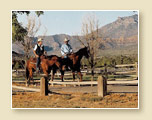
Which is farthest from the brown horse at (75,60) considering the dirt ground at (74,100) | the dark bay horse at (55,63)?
the dirt ground at (74,100)

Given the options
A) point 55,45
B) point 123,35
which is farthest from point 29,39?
point 123,35

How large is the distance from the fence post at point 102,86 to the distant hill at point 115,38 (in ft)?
3.77

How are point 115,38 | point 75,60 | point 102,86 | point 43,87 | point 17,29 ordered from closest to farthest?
point 102,86 < point 17,29 < point 43,87 < point 115,38 < point 75,60

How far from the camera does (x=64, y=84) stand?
16.5 m

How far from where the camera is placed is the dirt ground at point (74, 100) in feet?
49.9

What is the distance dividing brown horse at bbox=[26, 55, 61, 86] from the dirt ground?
0.87 meters

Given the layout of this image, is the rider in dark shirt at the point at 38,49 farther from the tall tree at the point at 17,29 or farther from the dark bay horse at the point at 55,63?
the tall tree at the point at 17,29

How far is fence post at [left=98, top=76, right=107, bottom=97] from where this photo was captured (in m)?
15.4

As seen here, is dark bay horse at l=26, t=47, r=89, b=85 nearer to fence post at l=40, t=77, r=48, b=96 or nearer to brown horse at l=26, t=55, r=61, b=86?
brown horse at l=26, t=55, r=61, b=86

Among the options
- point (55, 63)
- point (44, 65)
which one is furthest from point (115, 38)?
point (44, 65)

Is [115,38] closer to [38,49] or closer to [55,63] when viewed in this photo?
[55,63]

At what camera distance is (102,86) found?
50.5ft

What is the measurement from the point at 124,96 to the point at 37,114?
2812 mm

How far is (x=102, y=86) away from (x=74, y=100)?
986mm
